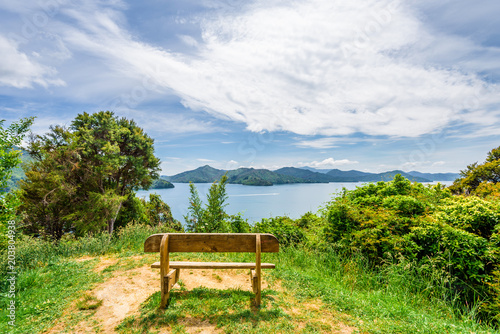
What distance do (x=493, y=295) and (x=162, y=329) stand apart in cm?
502

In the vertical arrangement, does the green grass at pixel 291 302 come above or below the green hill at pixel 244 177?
below

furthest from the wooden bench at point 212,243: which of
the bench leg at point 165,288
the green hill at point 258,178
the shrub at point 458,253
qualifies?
the green hill at point 258,178

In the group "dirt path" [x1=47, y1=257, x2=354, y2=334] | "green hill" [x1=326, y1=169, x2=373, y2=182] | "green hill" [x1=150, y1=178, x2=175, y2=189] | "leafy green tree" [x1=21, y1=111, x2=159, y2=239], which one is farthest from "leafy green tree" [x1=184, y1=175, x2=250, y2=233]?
"green hill" [x1=326, y1=169, x2=373, y2=182]

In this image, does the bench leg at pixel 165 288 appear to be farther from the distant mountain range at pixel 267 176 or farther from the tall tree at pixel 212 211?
the distant mountain range at pixel 267 176

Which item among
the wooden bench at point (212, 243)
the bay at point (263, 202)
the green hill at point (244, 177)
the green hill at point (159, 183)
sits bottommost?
the bay at point (263, 202)

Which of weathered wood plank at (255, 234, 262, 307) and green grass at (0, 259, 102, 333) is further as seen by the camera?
weathered wood plank at (255, 234, 262, 307)

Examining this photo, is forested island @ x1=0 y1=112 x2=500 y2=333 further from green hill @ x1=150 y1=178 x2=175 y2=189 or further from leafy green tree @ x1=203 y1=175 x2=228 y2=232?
green hill @ x1=150 y1=178 x2=175 y2=189

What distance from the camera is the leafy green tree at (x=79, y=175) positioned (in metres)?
14.6

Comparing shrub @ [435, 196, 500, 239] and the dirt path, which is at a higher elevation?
shrub @ [435, 196, 500, 239]

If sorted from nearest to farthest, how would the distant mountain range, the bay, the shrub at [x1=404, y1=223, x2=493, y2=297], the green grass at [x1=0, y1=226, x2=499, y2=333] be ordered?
the green grass at [x1=0, y1=226, x2=499, y2=333], the shrub at [x1=404, y1=223, x2=493, y2=297], the bay, the distant mountain range

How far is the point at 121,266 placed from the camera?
4.89 metres

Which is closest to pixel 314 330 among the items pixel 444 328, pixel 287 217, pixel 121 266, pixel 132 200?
pixel 444 328

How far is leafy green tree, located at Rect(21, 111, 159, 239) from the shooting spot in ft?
48.0

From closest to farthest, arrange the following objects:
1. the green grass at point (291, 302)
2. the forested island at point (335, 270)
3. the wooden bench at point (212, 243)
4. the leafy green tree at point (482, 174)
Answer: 1. the green grass at point (291, 302)
2. the forested island at point (335, 270)
3. the wooden bench at point (212, 243)
4. the leafy green tree at point (482, 174)
